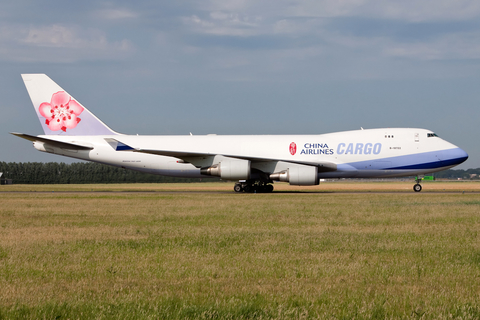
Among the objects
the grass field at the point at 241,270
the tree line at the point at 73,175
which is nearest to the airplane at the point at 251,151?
the grass field at the point at 241,270

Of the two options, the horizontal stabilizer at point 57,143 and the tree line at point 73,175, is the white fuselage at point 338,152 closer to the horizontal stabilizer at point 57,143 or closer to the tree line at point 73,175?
the horizontal stabilizer at point 57,143

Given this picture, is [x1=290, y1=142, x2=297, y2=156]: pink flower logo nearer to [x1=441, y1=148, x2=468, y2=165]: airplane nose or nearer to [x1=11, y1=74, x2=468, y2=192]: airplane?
[x1=11, y1=74, x2=468, y2=192]: airplane

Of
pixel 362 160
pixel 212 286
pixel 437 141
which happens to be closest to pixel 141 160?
pixel 362 160

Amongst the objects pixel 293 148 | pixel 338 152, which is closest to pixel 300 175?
pixel 293 148

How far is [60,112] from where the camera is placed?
35375 millimetres

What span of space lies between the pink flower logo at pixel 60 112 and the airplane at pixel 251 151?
0.23ft

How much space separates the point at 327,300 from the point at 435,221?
9.43 m

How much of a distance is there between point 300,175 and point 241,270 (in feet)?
76.2

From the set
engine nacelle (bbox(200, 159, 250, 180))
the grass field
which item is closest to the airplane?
engine nacelle (bbox(200, 159, 250, 180))

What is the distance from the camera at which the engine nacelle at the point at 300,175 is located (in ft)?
98.3

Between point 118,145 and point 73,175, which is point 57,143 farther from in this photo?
point 73,175

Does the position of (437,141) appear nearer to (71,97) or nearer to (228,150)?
(228,150)

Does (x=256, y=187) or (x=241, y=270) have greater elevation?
(x=256, y=187)

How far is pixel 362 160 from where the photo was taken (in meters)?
31.8
